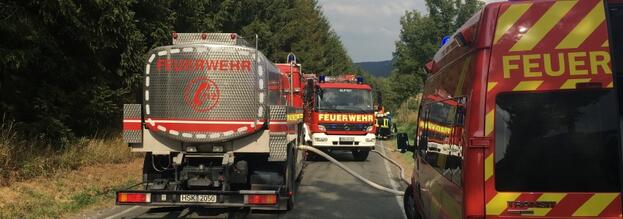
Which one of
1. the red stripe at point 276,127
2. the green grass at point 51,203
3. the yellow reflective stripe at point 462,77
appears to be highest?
the yellow reflective stripe at point 462,77

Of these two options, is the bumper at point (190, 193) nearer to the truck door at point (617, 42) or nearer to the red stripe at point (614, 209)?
the red stripe at point (614, 209)

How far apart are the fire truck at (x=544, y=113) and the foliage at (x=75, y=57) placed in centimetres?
1003

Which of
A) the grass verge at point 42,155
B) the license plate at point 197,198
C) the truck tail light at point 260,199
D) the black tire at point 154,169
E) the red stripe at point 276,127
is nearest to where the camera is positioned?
the license plate at point 197,198

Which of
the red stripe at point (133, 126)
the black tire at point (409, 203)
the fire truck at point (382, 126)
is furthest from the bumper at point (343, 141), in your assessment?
the fire truck at point (382, 126)

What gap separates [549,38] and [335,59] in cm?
6754

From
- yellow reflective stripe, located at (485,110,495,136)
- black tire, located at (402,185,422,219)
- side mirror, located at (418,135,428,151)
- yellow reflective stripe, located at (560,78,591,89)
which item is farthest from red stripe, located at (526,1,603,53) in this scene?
black tire, located at (402,185,422,219)

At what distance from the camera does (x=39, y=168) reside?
1169 cm

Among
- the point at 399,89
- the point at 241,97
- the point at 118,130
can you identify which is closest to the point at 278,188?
the point at 241,97

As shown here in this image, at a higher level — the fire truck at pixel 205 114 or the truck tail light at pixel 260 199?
the fire truck at pixel 205 114

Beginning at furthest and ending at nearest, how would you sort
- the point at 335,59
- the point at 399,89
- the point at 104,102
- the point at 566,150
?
the point at 335,59 → the point at 399,89 → the point at 104,102 → the point at 566,150

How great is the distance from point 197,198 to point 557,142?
5374 millimetres

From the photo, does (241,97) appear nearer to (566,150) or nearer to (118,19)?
(566,150)

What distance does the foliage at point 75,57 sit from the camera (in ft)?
39.5

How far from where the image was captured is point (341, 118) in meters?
19.2
